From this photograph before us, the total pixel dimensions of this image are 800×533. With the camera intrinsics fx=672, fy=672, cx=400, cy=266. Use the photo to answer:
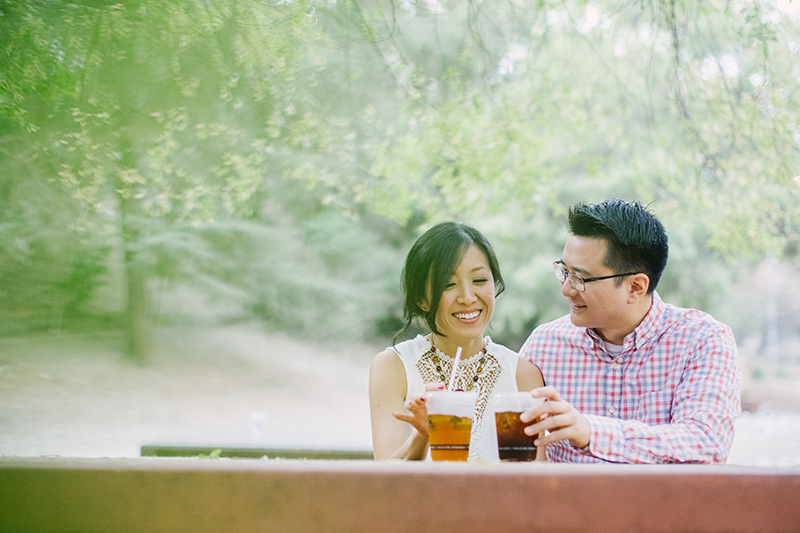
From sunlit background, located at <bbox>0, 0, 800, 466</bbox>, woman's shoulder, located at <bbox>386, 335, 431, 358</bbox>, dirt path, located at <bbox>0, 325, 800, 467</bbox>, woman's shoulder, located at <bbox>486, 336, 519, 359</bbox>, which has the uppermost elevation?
sunlit background, located at <bbox>0, 0, 800, 466</bbox>

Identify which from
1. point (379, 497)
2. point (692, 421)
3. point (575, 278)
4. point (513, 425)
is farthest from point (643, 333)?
point (379, 497)

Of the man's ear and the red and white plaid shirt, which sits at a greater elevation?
the man's ear

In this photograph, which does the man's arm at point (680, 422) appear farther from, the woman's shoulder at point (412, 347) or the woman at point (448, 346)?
the woman's shoulder at point (412, 347)

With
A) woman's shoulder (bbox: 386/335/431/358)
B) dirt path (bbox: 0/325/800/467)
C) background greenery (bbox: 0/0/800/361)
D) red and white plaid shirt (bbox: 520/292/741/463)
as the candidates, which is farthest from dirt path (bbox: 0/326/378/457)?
red and white plaid shirt (bbox: 520/292/741/463)

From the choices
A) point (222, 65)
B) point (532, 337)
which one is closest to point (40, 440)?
point (222, 65)

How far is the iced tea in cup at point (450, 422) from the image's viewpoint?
56.9 inches

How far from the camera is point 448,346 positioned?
2270mm

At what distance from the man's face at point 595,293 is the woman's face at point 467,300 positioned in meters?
0.27

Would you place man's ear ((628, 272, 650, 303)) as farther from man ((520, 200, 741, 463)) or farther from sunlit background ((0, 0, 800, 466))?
sunlit background ((0, 0, 800, 466))

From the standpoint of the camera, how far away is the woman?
211 cm

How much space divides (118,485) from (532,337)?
1751 millimetres

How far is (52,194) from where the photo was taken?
5953mm

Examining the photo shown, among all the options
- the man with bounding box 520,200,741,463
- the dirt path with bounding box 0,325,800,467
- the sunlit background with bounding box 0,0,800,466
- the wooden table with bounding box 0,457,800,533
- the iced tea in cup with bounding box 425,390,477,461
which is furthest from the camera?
the dirt path with bounding box 0,325,800,467

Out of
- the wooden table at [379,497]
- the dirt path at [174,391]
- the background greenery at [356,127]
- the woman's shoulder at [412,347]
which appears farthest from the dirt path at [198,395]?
the wooden table at [379,497]
